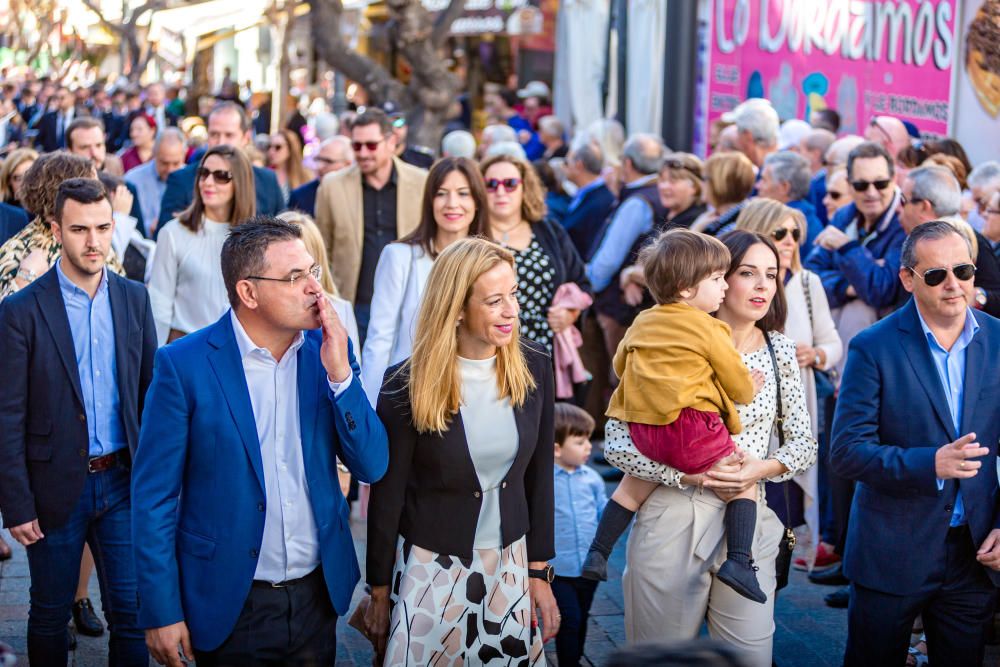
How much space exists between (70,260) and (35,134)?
2049cm

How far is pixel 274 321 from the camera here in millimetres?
3756

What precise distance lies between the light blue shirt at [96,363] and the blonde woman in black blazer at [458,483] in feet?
4.48

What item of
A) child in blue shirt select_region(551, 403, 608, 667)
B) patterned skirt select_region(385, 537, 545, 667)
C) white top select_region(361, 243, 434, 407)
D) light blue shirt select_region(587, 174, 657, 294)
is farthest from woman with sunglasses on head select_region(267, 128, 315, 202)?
patterned skirt select_region(385, 537, 545, 667)

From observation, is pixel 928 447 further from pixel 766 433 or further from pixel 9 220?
pixel 9 220

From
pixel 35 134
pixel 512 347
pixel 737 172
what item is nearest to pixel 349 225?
pixel 737 172

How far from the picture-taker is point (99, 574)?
4887 mm

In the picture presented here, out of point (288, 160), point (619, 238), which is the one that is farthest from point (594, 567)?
point (288, 160)

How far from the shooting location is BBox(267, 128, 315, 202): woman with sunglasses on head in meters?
11.5

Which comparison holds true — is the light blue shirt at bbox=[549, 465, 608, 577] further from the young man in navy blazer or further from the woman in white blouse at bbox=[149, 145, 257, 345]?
the woman in white blouse at bbox=[149, 145, 257, 345]

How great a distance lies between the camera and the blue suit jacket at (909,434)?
14.9 feet

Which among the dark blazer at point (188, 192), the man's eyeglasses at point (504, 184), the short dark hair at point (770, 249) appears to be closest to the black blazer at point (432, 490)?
the short dark hair at point (770, 249)

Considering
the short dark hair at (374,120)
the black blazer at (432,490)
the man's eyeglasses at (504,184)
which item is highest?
the short dark hair at (374,120)

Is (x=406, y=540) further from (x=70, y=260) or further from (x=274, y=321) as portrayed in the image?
(x=70, y=260)

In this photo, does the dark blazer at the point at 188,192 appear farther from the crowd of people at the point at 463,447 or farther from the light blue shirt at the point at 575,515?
the light blue shirt at the point at 575,515
